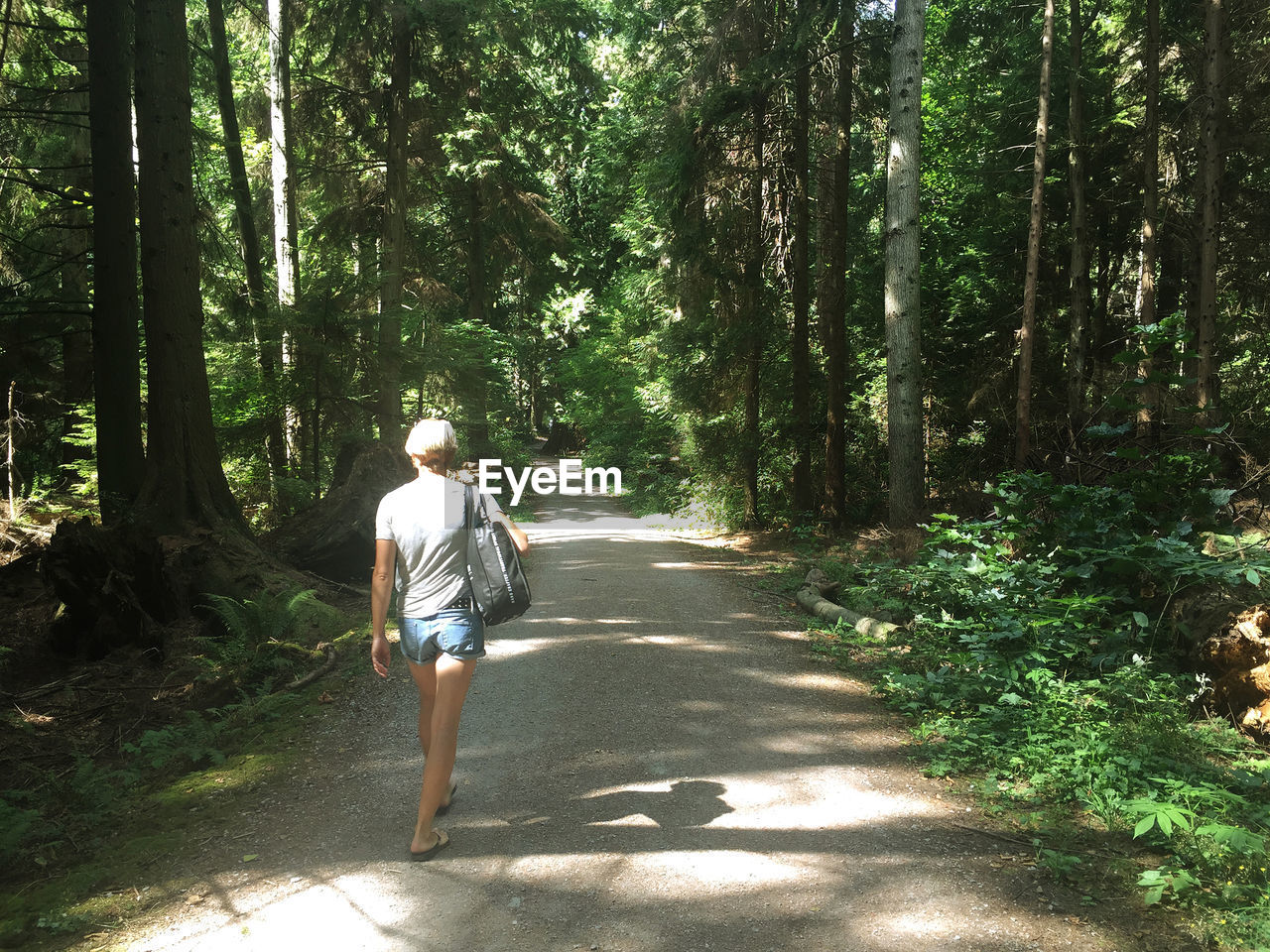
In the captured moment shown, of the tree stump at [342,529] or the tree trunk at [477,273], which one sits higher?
the tree trunk at [477,273]

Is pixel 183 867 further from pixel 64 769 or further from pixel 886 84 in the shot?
pixel 886 84

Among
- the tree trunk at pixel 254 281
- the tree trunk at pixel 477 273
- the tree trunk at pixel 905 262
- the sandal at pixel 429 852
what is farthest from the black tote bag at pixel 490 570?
the tree trunk at pixel 477 273

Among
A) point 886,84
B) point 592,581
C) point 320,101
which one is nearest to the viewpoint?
point 592,581

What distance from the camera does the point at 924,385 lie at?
16.4 meters

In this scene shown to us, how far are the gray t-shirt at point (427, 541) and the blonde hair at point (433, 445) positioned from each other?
0.08 metres

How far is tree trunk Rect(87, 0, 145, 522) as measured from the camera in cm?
847

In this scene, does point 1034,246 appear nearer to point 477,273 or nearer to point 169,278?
point 169,278

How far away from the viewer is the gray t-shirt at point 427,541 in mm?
4141

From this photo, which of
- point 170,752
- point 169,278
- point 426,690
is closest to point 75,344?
point 169,278

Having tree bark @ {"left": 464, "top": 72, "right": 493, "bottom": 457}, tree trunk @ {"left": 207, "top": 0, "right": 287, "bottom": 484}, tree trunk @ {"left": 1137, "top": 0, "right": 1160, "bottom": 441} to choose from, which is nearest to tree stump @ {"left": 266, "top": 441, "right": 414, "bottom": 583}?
tree trunk @ {"left": 207, "top": 0, "right": 287, "bottom": 484}

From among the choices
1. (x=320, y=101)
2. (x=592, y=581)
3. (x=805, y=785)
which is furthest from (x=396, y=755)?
(x=320, y=101)

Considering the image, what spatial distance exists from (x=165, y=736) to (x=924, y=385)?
14.6 meters

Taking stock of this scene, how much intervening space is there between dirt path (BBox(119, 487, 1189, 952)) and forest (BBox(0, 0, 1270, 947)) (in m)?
0.71

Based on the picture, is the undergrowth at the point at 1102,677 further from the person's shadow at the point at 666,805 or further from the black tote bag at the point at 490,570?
the black tote bag at the point at 490,570
